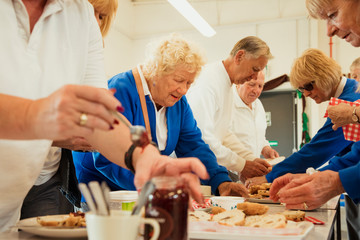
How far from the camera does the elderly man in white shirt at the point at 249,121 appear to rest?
394cm

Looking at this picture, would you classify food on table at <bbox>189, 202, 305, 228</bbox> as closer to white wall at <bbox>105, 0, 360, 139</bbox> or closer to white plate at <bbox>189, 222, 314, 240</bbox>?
white plate at <bbox>189, 222, 314, 240</bbox>

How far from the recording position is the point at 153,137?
211 cm

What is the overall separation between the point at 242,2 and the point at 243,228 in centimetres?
743

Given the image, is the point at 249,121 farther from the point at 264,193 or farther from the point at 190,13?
the point at 190,13

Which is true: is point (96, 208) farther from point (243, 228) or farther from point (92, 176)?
point (92, 176)

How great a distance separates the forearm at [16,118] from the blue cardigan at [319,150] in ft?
7.28

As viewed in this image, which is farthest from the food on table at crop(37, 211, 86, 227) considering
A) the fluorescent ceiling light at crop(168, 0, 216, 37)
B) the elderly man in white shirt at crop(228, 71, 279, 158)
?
the fluorescent ceiling light at crop(168, 0, 216, 37)

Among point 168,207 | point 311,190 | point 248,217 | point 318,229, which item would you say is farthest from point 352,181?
point 168,207

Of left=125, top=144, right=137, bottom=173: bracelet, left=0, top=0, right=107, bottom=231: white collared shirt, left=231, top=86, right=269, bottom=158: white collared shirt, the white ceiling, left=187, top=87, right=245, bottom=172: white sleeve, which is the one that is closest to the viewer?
left=125, top=144, right=137, bottom=173: bracelet

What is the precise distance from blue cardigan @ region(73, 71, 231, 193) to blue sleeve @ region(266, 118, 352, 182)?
28.5 inches

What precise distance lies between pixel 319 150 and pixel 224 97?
80cm

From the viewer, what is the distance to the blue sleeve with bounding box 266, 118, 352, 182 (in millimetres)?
2781

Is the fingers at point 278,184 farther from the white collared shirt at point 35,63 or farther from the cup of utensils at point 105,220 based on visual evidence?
the cup of utensils at point 105,220

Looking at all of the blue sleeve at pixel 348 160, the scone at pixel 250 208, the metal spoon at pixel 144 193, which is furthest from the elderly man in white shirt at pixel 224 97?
the metal spoon at pixel 144 193
